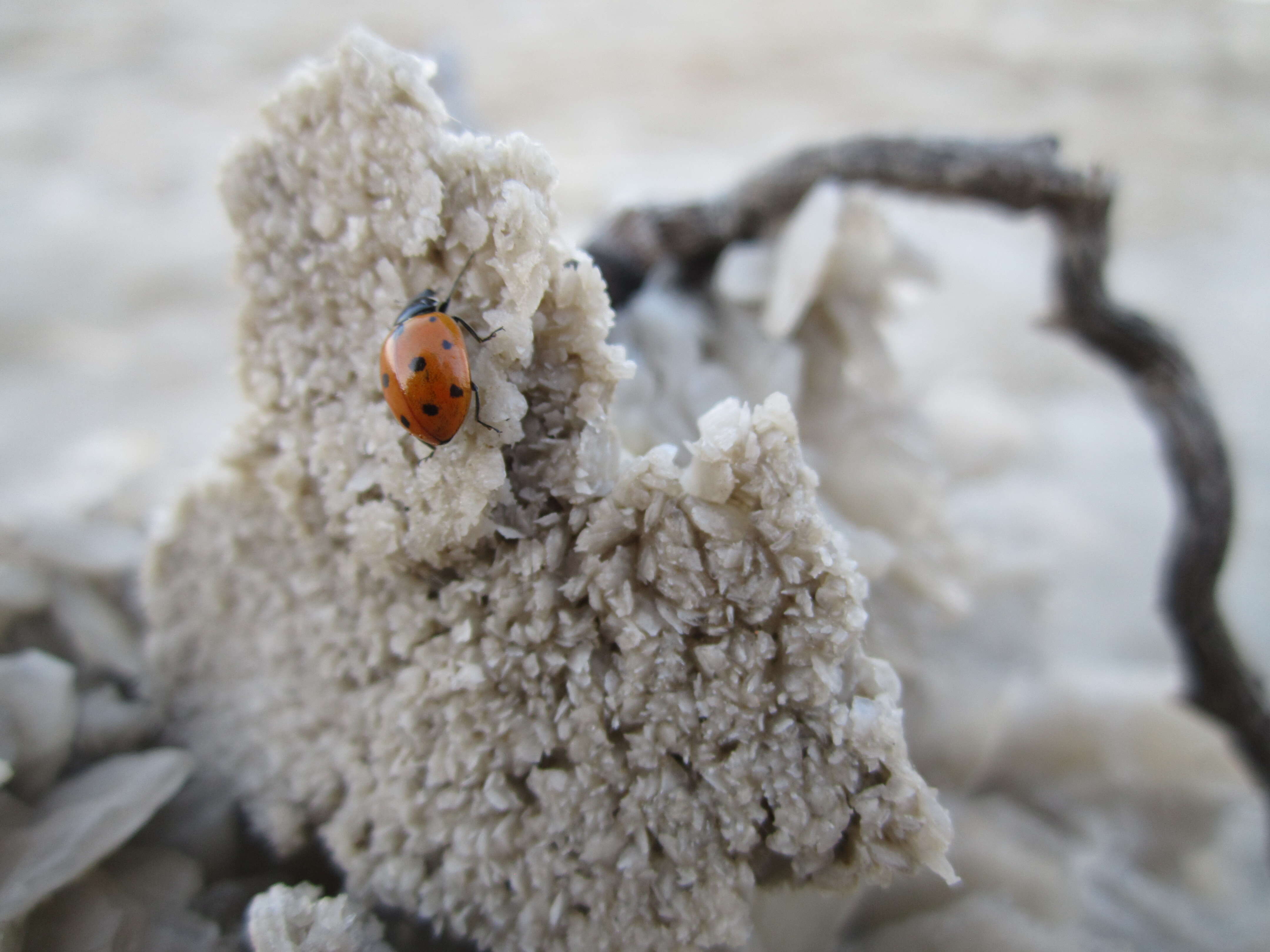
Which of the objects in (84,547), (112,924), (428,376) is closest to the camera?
(428,376)

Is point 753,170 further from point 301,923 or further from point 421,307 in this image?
point 301,923

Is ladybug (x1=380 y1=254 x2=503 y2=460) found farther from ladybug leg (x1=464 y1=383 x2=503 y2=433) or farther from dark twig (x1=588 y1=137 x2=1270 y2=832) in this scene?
dark twig (x1=588 y1=137 x2=1270 y2=832)

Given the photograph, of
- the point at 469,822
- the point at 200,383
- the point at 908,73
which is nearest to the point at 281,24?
the point at 200,383

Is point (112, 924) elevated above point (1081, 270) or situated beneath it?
situated beneath

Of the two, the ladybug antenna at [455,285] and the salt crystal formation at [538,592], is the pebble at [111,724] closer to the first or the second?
the salt crystal formation at [538,592]

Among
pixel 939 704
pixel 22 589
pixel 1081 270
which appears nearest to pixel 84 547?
pixel 22 589

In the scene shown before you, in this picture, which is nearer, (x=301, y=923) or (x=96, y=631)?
(x=301, y=923)

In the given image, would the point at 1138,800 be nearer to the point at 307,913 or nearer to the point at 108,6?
the point at 307,913
